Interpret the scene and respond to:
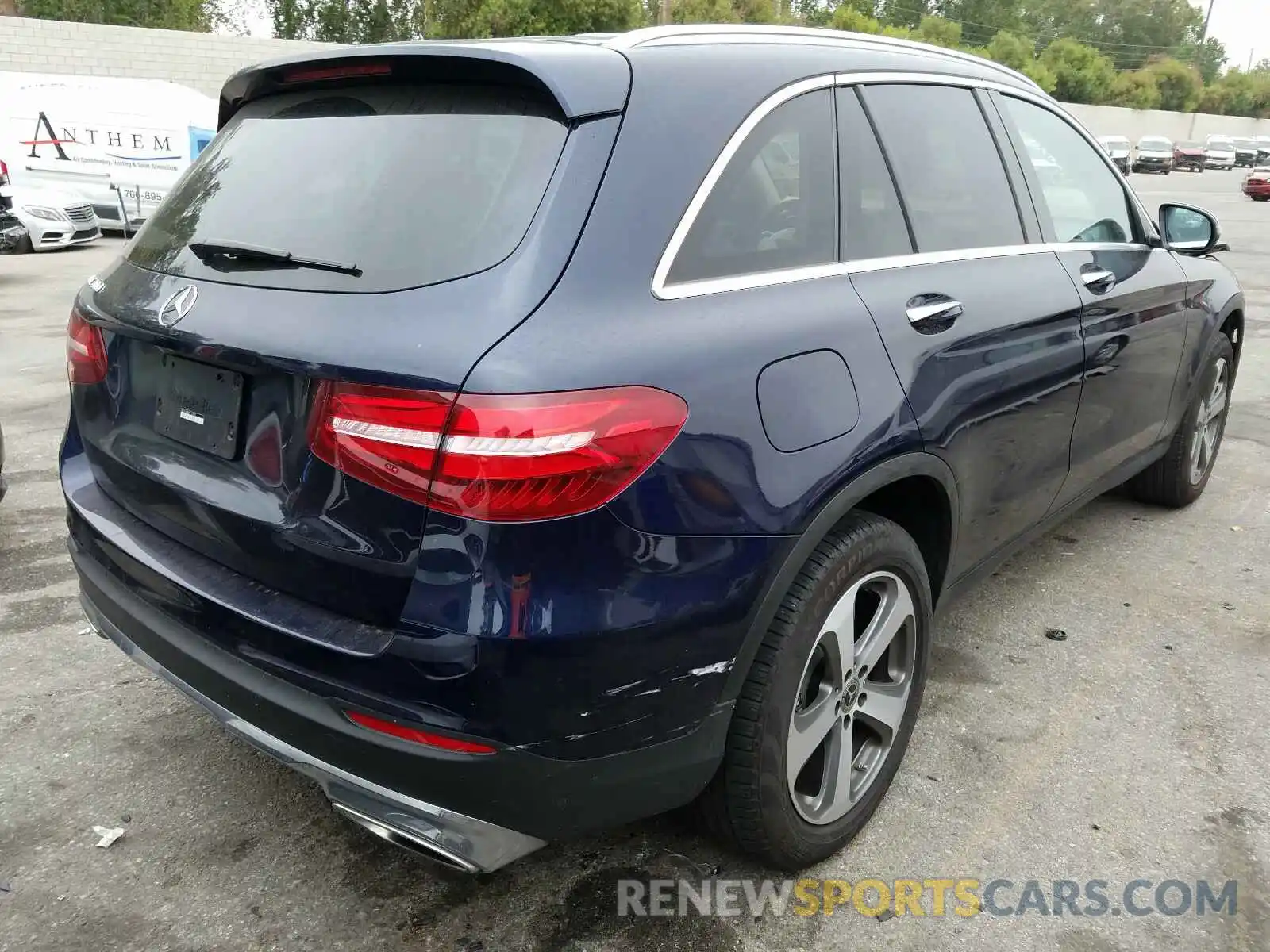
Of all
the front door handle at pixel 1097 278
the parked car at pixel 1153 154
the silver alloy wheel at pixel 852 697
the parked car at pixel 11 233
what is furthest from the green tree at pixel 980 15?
the silver alloy wheel at pixel 852 697

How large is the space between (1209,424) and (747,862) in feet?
11.8

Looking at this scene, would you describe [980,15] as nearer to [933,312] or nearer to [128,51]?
[128,51]

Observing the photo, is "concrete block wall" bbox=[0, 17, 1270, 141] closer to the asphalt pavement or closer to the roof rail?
the roof rail

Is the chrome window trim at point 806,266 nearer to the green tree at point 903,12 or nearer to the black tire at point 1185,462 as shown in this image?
the black tire at point 1185,462

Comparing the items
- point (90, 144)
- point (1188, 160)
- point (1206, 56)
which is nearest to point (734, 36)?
point (90, 144)

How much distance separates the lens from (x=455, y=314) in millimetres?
1749

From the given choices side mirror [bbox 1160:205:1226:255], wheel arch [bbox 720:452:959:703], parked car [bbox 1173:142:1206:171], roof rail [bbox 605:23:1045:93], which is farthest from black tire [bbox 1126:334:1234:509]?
parked car [bbox 1173:142:1206:171]

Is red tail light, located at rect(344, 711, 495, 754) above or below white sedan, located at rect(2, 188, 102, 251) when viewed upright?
above

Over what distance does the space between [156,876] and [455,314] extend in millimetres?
1584

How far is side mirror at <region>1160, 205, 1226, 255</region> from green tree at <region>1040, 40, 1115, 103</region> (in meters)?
62.2

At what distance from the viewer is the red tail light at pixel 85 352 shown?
2.39 m

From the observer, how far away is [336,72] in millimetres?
2252

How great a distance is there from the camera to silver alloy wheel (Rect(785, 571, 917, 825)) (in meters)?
2.26

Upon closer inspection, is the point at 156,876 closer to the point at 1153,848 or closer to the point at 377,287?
the point at 377,287
